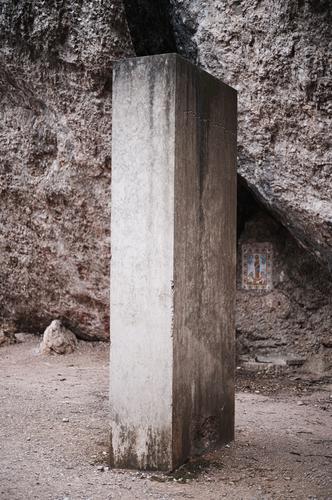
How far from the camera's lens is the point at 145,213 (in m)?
3.89

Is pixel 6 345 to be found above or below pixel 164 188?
below

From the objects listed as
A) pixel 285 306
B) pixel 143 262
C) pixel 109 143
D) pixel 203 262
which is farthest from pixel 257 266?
pixel 143 262

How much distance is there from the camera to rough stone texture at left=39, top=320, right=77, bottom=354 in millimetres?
7914

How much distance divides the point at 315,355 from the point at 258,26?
3372 mm

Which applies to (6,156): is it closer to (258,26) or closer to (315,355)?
(258,26)

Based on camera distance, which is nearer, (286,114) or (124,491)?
(124,491)

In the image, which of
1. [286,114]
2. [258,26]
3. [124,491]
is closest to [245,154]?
[286,114]

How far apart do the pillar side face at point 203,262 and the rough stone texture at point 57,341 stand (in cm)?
376

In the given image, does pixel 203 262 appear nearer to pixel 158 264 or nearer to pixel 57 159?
pixel 158 264

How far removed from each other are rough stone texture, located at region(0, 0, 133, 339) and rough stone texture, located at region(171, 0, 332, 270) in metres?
1.23

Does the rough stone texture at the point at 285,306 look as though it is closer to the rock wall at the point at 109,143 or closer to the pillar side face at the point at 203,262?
the rock wall at the point at 109,143

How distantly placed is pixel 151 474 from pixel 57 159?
482 centimetres

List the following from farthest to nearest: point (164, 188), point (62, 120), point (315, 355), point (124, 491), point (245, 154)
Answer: point (62, 120), point (315, 355), point (245, 154), point (164, 188), point (124, 491)

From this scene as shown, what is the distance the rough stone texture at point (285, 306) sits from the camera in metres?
6.92
